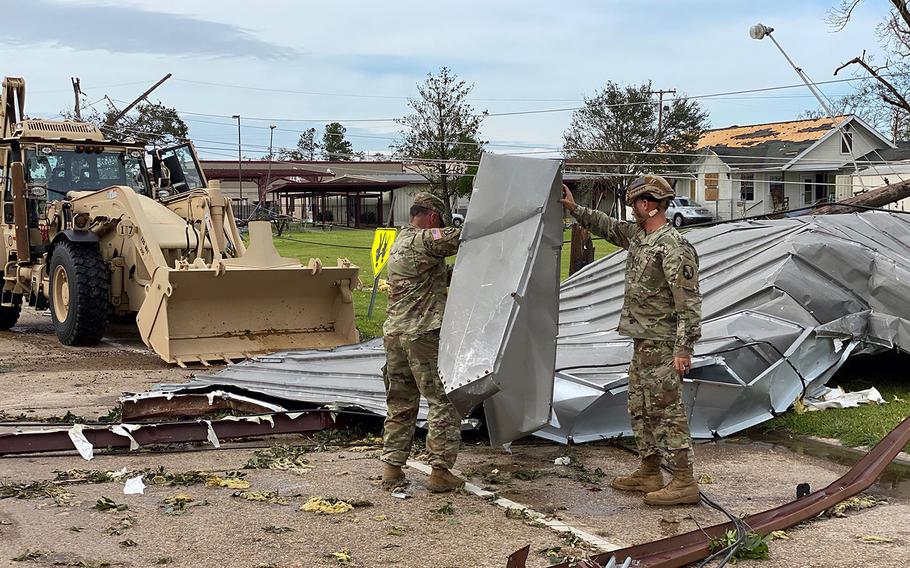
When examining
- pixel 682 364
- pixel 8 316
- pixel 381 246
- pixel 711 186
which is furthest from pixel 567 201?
pixel 711 186

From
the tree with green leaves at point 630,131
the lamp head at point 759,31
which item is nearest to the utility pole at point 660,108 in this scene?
the tree with green leaves at point 630,131

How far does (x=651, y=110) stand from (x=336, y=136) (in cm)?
3940

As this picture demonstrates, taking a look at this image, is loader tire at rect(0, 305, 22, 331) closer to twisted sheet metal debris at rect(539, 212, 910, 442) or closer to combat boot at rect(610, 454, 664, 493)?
twisted sheet metal debris at rect(539, 212, 910, 442)

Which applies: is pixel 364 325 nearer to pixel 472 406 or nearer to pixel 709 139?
pixel 472 406

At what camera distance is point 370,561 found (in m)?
4.82

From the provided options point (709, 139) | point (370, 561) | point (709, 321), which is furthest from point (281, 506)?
point (709, 139)

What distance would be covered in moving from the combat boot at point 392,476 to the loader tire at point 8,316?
997cm

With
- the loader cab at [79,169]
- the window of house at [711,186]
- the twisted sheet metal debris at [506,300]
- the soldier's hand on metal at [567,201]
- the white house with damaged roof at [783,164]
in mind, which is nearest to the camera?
the twisted sheet metal debris at [506,300]

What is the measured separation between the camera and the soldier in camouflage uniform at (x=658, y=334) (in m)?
5.81

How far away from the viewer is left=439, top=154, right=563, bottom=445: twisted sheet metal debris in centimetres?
563

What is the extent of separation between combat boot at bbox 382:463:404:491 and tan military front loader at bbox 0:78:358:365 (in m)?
4.97

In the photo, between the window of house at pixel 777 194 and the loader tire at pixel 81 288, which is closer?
the loader tire at pixel 81 288

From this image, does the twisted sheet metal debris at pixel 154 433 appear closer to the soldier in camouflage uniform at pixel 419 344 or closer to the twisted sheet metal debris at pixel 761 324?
the soldier in camouflage uniform at pixel 419 344

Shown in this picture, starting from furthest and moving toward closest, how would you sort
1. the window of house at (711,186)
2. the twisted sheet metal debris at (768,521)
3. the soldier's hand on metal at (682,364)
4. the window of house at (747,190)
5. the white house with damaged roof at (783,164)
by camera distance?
the window of house at (747,190)
the window of house at (711,186)
the white house with damaged roof at (783,164)
the soldier's hand on metal at (682,364)
the twisted sheet metal debris at (768,521)
